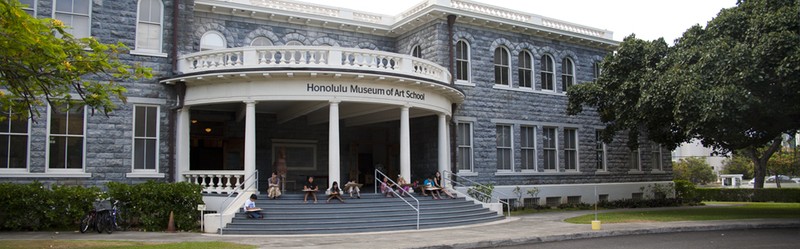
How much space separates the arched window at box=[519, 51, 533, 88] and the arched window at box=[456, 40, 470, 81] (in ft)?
9.98

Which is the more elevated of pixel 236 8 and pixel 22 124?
pixel 236 8

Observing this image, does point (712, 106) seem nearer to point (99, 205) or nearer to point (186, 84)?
point (186, 84)

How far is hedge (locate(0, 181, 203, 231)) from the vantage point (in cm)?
1709

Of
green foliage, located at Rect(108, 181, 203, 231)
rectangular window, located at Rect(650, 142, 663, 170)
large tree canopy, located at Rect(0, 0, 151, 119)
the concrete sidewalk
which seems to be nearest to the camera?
large tree canopy, located at Rect(0, 0, 151, 119)

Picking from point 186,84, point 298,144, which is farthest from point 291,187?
point 186,84

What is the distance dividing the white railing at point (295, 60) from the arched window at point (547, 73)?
9.18 metres

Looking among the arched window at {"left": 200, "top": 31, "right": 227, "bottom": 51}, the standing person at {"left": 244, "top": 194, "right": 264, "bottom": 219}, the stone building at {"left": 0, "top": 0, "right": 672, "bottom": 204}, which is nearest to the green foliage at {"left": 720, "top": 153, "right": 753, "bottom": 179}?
the stone building at {"left": 0, "top": 0, "right": 672, "bottom": 204}

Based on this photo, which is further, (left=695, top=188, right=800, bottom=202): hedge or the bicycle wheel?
(left=695, top=188, right=800, bottom=202): hedge

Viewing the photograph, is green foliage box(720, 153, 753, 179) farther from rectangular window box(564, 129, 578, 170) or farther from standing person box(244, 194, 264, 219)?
standing person box(244, 194, 264, 219)

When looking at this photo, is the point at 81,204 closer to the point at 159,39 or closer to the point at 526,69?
the point at 159,39

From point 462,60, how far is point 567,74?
620cm

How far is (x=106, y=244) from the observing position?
46.1ft

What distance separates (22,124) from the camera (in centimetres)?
1942

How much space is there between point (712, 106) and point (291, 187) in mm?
15394
